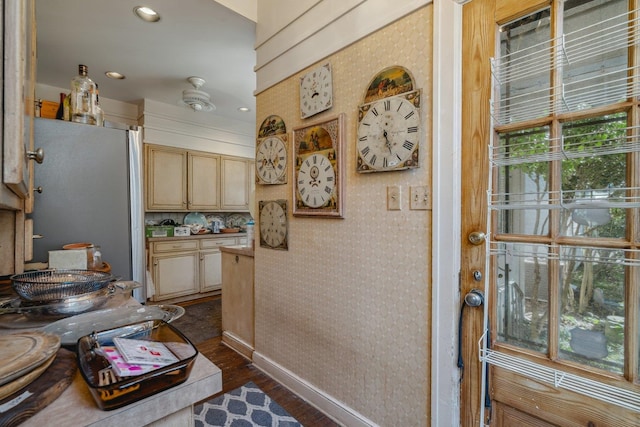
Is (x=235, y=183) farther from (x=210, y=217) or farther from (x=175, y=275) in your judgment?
(x=175, y=275)

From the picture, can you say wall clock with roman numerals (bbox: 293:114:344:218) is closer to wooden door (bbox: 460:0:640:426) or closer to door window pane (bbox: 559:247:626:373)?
wooden door (bbox: 460:0:640:426)

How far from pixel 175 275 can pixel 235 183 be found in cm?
166

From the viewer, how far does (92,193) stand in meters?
1.82

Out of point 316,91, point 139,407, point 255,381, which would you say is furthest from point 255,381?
point 316,91

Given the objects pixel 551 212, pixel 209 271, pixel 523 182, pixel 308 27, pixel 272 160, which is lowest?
pixel 209 271

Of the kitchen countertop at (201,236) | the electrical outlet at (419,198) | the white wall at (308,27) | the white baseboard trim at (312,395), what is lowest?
the white baseboard trim at (312,395)

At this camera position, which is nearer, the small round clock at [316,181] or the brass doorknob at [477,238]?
the brass doorknob at [477,238]

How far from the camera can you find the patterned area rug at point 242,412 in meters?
1.67

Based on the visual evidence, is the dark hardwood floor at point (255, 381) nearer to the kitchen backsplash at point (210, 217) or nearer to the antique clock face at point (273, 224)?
the antique clock face at point (273, 224)

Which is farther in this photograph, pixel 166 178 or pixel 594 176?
pixel 166 178

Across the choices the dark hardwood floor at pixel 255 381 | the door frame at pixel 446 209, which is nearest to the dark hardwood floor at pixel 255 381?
the dark hardwood floor at pixel 255 381

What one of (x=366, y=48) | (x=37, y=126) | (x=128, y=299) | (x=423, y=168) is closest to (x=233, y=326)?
(x=128, y=299)

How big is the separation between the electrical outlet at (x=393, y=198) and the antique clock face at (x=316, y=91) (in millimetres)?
650

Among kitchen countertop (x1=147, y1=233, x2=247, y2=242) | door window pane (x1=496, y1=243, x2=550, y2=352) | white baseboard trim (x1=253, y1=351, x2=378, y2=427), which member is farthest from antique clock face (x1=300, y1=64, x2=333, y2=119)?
kitchen countertop (x1=147, y1=233, x2=247, y2=242)
